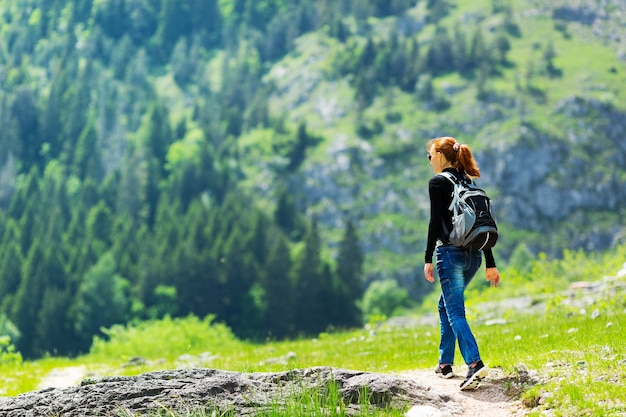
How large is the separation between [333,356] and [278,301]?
11629 cm

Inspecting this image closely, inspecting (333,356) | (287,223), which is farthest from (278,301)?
(333,356)

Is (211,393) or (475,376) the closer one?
(211,393)

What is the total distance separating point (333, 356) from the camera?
20.2 metres

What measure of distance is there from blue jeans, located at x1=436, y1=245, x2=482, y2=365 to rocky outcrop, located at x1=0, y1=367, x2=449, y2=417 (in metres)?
0.79

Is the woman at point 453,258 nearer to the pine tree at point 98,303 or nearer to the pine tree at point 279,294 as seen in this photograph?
the pine tree at point 279,294

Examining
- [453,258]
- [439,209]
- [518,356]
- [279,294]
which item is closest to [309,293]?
[279,294]

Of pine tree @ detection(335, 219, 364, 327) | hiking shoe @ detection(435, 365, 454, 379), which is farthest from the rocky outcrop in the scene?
pine tree @ detection(335, 219, 364, 327)

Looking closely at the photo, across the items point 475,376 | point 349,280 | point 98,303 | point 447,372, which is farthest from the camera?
point 349,280

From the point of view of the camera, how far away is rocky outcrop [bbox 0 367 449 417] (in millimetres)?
10484

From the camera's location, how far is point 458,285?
11.7 m

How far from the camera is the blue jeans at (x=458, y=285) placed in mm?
11648

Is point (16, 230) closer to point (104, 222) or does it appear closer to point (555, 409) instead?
point (104, 222)

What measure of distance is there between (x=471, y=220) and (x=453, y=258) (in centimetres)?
65

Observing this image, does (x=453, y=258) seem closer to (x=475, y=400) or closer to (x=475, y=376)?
(x=475, y=376)
